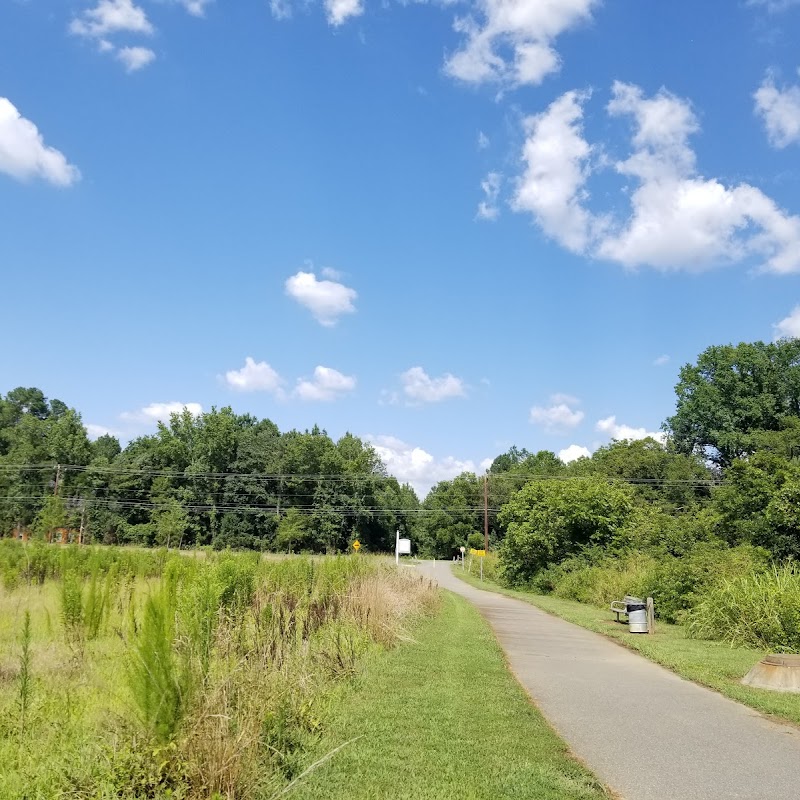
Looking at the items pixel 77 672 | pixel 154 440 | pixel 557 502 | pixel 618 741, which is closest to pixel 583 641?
pixel 618 741

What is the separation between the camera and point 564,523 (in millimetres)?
32250

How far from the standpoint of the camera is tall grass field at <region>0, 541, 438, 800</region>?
173 inches

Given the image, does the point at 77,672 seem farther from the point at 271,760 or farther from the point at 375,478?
the point at 375,478

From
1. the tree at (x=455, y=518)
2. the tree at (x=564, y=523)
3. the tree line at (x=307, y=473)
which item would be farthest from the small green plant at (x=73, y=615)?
the tree at (x=455, y=518)

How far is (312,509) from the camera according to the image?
84125 millimetres

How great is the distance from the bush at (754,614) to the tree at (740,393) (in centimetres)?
5396

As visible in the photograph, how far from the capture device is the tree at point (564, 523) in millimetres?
31797

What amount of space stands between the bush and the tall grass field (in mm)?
7512

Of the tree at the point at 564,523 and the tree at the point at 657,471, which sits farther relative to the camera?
the tree at the point at 657,471

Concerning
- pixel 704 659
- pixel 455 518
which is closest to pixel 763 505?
pixel 704 659

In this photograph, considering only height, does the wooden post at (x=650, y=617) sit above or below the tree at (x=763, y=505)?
below

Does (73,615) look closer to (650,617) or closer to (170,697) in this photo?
(170,697)

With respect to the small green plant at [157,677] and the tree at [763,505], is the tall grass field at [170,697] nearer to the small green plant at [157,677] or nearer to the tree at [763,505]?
the small green plant at [157,677]

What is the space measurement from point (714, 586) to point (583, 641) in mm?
4562
